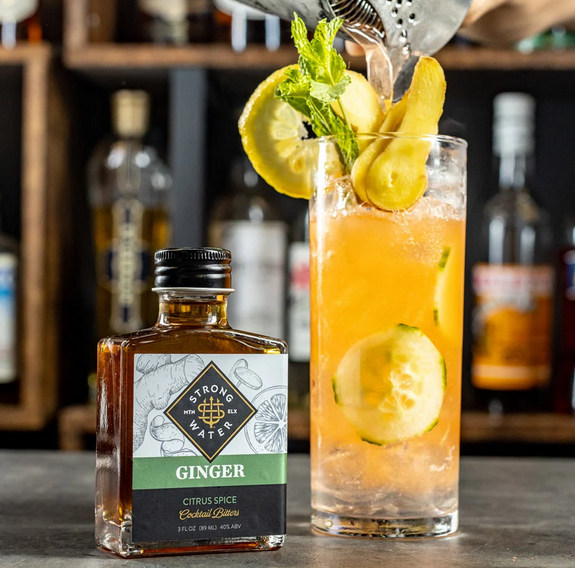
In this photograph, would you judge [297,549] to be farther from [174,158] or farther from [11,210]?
[11,210]

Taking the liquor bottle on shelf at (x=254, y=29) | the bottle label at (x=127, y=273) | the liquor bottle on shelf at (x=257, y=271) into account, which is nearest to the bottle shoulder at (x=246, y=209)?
the liquor bottle on shelf at (x=257, y=271)

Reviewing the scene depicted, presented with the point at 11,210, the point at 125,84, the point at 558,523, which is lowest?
the point at 558,523

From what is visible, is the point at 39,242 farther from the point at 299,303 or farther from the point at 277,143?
the point at 277,143

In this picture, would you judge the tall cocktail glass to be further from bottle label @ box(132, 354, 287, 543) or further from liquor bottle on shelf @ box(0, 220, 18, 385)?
liquor bottle on shelf @ box(0, 220, 18, 385)

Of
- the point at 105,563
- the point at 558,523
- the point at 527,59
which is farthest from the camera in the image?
the point at 527,59

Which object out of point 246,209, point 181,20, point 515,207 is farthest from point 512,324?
point 181,20

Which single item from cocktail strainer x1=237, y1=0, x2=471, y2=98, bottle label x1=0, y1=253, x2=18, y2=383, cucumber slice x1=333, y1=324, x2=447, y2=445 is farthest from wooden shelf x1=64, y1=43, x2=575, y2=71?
cucumber slice x1=333, y1=324, x2=447, y2=445

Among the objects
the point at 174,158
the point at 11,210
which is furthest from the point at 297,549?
the point at 11,210
